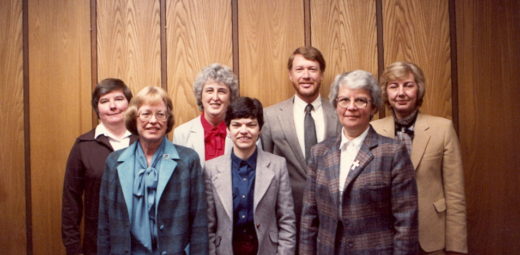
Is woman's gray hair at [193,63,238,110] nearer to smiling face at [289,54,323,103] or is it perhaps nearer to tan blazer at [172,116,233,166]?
tan blazer at [172,116,233,166]

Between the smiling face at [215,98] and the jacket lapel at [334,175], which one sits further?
the smiling face at [215,98]

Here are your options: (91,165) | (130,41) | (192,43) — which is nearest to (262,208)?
(91,165)

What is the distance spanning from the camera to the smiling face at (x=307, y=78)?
8.93ft

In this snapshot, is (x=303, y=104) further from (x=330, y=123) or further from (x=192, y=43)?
(x=192, y=43)

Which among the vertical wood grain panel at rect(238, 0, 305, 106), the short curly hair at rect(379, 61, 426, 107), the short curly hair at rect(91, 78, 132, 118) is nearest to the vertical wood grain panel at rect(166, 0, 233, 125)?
the vertical wood grain panel at rect(238, 0, 305, 106)

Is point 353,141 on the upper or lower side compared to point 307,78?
lower

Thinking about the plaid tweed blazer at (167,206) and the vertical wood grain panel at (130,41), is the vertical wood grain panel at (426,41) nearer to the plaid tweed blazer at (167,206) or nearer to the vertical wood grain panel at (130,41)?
the vertical wood grain panel at (130,41)

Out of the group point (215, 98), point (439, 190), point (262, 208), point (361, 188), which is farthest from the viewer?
point (215, 98)

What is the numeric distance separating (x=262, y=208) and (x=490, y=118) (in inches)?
78.8

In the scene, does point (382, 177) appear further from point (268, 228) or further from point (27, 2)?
point (27, 2)

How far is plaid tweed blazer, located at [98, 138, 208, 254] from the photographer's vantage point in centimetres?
208

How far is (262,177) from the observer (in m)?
2.21

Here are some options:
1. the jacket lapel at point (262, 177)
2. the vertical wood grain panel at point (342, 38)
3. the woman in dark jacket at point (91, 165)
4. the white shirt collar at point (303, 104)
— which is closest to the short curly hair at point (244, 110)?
the jacket lapel at point (262, 177)

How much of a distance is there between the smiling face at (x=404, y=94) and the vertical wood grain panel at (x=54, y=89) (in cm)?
212
